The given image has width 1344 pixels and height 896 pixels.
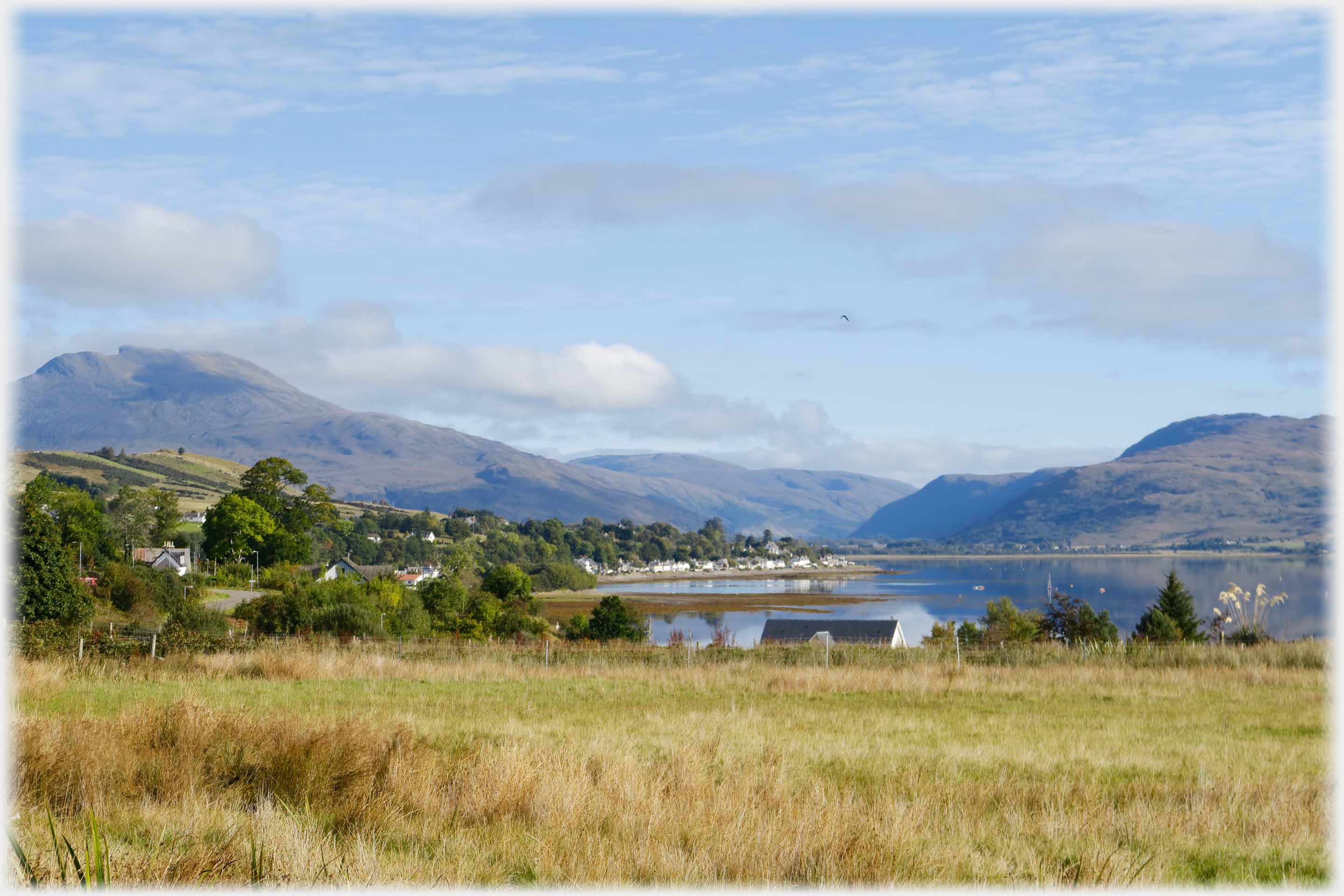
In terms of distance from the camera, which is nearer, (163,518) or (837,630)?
(837,630)

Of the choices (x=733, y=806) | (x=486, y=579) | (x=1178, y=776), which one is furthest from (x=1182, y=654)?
(x=486, y=579)

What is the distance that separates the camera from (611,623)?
2603 inches

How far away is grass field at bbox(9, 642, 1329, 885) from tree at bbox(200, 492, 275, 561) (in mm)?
73254

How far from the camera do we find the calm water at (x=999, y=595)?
92.8 metres

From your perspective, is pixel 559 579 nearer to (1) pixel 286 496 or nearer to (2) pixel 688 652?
(1) pixel 286 496

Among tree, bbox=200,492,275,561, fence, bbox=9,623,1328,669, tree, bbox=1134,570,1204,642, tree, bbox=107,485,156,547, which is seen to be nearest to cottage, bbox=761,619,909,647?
tree, bbox=1134,570,1204,642

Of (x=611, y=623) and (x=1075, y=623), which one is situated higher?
(x=1075, y=623)

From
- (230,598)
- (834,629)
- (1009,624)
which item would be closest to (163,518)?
(230,598)

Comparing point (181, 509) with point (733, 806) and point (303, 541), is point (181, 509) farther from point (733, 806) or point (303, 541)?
point (733, 806)

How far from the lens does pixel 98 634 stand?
84.7 ft

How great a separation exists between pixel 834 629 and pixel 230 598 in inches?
1485

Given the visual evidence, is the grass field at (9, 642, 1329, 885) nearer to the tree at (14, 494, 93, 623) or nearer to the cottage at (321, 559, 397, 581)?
the tree at (14, 494, 93, 623)

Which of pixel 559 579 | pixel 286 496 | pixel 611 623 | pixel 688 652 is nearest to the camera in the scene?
pixel 688 652

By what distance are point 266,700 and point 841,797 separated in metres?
11.4
